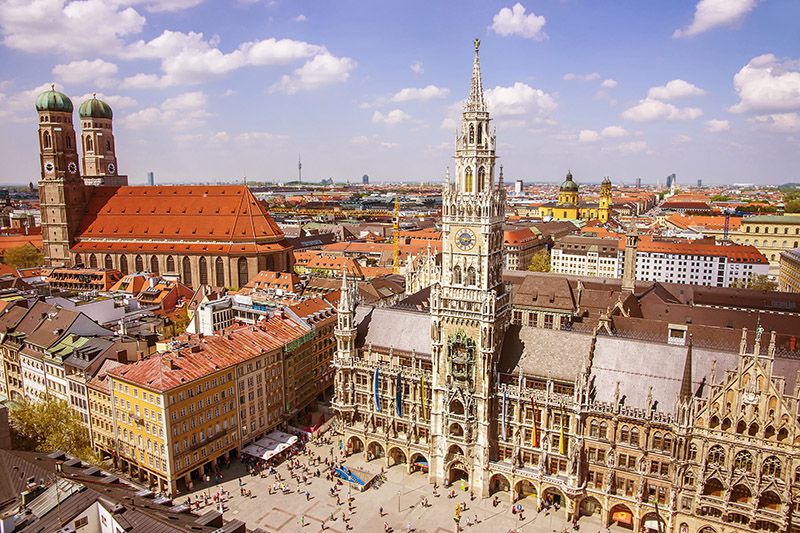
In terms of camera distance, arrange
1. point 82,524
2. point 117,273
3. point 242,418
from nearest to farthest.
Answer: point 82,524 < point 242,418 < point 117,273

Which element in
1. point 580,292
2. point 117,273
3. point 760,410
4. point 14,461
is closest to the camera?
point 14,461

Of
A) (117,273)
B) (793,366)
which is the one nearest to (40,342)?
(117,273)

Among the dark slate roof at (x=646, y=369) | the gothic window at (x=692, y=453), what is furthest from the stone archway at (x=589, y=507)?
the gothic window at (x=692, y=453)

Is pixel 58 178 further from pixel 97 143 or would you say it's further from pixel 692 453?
pixel 692 453

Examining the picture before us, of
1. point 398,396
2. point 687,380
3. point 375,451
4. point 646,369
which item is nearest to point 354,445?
point 375,451

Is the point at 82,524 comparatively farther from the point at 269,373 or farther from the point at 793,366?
the point at 793,366
